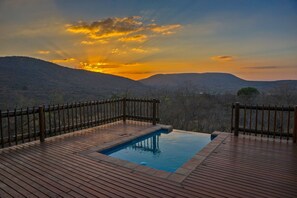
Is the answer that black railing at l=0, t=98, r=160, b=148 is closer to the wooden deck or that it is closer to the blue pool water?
the wooden deck

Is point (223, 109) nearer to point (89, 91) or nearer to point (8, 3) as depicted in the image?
point (89, 91)

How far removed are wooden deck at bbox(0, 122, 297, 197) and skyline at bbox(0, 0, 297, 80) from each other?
5626mm

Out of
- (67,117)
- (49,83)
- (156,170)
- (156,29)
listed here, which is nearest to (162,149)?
(156,170)

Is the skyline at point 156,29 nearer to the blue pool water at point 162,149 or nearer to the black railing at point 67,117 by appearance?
the black railing at point 67,117

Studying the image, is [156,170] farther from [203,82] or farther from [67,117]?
[203,82]

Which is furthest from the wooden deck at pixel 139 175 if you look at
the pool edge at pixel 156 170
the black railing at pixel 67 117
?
the black railing at pixel 67 117

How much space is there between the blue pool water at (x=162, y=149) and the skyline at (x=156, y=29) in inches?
204

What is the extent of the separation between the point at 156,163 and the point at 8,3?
7.86 meters

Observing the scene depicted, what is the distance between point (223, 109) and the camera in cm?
1488

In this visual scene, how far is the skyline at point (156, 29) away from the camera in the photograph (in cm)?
820

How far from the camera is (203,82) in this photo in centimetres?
2000

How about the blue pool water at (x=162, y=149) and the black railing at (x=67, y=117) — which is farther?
the black railing at (x=67, y=117)

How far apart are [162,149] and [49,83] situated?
713 inches

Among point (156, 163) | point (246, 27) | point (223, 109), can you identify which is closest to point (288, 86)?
point (223, 109)
